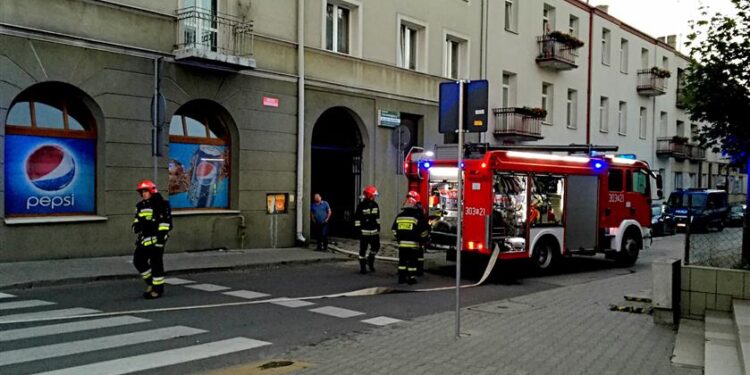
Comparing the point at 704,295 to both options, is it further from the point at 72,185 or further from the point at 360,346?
the point at 72,185

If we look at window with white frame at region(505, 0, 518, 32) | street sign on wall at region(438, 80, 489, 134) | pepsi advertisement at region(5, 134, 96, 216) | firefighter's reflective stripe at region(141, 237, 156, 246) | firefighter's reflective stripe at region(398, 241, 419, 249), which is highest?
window with white frame at region(505, 0, 518, 32)

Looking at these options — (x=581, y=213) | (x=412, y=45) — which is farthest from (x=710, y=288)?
(x=412, y=45)

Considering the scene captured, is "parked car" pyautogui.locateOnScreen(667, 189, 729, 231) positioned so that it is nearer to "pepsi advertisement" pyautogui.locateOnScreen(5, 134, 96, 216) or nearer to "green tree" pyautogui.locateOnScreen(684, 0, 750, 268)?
"green tree" pyautogui.locateOnScreen(684, 0, 750, 268)

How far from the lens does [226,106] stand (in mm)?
16359

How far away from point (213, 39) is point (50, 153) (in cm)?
480

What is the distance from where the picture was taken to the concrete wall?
26.6 ft

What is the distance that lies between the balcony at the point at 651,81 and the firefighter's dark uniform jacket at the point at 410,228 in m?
29.4

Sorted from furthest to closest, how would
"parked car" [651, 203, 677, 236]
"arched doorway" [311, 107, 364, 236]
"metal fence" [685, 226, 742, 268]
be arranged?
"parked car" [651, 203, 677, 236] → "arched doorway" [311, 107, 364, 236] → "metal fence" [685, 226, 742, 268]

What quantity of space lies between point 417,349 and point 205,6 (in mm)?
11978

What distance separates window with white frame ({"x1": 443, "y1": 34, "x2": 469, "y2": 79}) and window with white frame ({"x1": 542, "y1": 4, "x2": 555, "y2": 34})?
21.7ft

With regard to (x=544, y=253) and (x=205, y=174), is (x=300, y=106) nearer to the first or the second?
→ (x=205, y=174)

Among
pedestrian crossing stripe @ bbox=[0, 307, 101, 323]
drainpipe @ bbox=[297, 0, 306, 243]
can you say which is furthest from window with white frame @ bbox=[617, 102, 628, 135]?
pedestrian crossing stripe @ bbox=[0, 307, 101, 323]

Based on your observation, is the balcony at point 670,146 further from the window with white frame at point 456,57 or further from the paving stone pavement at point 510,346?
the paving stone pavement at point 510,346

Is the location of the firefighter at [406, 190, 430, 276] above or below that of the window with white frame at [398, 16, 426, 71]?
below
